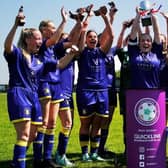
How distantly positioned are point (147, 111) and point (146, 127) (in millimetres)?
238

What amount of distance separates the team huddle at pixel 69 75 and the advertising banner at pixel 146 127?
0.80 meters

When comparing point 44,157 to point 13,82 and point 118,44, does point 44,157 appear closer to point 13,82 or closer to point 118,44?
point 13,82

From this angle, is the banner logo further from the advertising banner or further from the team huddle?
the team huddle

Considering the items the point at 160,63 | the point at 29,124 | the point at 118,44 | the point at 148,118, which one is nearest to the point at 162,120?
the point at 148,118

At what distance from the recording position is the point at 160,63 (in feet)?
27.7

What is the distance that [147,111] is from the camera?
24.6 feet

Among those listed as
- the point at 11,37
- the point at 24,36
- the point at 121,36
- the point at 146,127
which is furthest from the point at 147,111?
the point at 121,36

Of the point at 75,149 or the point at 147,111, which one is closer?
the point at 147,111

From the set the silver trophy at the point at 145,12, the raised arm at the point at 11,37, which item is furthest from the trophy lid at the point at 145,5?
the raised arm at the point at 11,37

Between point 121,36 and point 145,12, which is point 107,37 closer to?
point 121,36

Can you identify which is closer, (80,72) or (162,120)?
(162,120)

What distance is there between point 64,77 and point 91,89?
542 mm

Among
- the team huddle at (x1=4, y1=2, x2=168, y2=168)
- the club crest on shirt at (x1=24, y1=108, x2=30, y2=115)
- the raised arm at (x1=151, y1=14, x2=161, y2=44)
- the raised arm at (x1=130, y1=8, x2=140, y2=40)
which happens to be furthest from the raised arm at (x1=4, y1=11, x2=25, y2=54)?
the raised arm at (x1=151, y1=14, x2=161, y2=44)

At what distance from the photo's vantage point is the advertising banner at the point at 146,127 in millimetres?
7504
